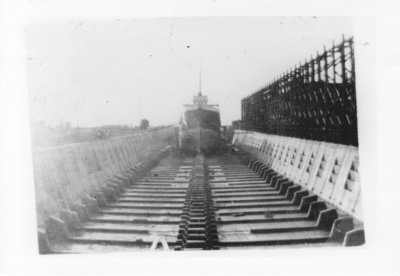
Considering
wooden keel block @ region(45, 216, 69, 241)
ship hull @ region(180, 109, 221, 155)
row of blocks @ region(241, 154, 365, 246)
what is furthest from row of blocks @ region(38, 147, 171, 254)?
ship hull @ region(180, 109, 221, 155)

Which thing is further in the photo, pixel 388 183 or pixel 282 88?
pixel 282 88

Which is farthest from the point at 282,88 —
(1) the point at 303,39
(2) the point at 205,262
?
(2) the point at 205,262

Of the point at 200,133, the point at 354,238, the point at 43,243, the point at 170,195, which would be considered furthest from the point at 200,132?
the point at 354,238

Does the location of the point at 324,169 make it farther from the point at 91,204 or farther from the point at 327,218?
the point at 91,204

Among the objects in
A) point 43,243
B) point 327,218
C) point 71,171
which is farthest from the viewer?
point 71,171

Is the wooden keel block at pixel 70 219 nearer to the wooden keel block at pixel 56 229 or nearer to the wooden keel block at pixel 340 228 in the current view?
the wooden keel block at pixel 56 229

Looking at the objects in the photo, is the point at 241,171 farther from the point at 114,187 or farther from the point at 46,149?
the point at 46,149

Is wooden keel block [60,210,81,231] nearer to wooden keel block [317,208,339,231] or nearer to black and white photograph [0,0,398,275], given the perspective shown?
black and white photograph [0,0,398,275]
